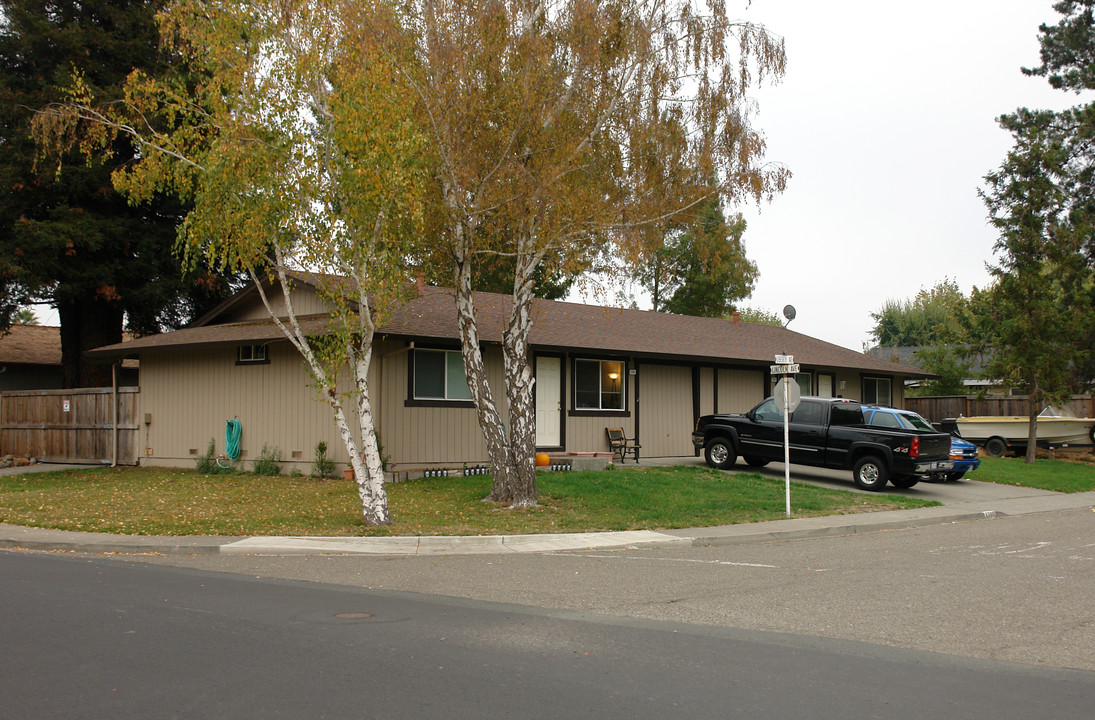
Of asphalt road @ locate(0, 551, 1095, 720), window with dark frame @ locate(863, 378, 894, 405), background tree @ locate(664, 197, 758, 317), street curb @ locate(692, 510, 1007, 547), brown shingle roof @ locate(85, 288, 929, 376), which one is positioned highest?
background tree @ locate(664, 197, 758, 317)

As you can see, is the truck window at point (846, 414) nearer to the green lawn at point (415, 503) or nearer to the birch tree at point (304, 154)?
the green lawn at point (415, 503)

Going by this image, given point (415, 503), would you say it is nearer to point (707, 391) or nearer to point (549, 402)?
point (549, 402)

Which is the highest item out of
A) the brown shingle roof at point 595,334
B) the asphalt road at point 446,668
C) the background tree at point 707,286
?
the background tree at point 707,286

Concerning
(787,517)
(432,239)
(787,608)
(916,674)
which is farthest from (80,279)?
(916,674)

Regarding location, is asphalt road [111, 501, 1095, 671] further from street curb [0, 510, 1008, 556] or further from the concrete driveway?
the concrete driveway

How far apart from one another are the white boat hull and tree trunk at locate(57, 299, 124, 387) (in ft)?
94.7

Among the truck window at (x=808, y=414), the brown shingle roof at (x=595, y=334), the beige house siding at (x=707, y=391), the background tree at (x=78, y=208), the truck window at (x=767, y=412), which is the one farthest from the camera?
the beige house siding at (x=707, y=391)

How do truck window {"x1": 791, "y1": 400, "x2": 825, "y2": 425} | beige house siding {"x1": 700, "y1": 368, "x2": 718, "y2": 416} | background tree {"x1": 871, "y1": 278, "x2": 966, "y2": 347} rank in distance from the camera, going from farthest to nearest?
background tree {"x1": 871, "y1": 278, "x2": 966, "y2": 347}, beige house siding {"x1": 700, "y1": 368, "x2": 718, "y2": 416}, truck window {"x1": 791, "y1": 400, "x2": 825, "y2": 425}

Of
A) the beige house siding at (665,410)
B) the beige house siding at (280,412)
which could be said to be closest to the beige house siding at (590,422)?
the beige house siding at (665,410)

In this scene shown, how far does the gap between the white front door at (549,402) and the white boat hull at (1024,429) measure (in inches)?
624

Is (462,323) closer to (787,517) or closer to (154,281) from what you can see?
(787,517)

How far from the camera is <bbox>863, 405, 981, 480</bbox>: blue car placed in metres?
20.3

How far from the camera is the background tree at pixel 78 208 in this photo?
998 inches

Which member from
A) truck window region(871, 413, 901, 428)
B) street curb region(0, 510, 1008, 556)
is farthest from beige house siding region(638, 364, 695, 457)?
street curb region(0, 510, 1008, 556)
